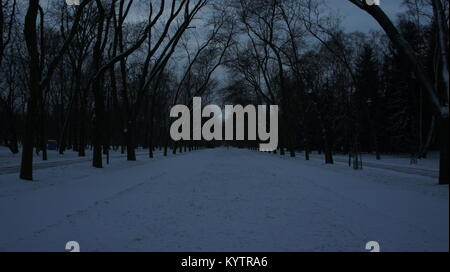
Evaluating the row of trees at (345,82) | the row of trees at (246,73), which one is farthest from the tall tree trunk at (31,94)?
the row of trees at (345,82)

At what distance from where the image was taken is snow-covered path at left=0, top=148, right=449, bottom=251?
525cm

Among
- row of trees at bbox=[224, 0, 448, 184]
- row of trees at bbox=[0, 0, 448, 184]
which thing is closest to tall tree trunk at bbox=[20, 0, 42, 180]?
row of trees at bbox=[0, 0, 448, 184]

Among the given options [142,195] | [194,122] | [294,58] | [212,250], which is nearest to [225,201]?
[142,195]

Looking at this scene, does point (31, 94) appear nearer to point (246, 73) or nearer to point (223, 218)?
point (223, 218)

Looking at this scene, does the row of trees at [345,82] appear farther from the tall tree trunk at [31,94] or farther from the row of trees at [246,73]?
the tall tree trunk at [31,94]

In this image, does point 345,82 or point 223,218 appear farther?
point 345,82

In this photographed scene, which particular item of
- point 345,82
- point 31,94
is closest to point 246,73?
point 345,82

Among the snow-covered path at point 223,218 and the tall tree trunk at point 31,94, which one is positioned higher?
the tall tree trunk at point 31,94

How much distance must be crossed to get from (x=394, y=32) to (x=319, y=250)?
9.71m

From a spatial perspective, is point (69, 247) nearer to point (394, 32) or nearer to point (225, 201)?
point (225, 201)

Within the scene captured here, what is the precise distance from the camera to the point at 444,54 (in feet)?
35.2

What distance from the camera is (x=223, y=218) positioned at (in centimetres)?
707

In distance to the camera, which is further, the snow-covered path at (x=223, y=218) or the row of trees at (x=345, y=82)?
the row of trees at (x=345, y=82)

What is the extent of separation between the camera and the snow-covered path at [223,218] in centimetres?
525
